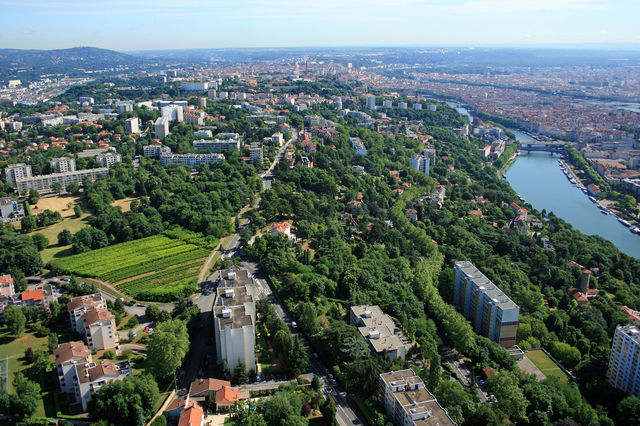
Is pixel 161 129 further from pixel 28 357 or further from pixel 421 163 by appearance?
pixel 28 357

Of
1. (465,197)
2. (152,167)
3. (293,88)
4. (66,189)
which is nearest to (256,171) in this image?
(152,167)

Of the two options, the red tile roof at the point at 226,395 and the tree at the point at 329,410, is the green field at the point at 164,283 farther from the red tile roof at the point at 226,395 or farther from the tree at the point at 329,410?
the tree at the point at 329,410

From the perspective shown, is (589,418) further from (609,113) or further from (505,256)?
(609,113)

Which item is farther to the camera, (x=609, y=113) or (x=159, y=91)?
(x=609, y=113)

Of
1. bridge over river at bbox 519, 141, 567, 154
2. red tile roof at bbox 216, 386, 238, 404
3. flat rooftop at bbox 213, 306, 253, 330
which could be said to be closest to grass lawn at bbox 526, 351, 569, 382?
flat rooftop at bbox 213, 306, 253, 330

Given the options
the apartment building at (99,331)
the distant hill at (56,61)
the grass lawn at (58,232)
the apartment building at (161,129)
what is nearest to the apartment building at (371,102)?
the apartment building at (161,129)

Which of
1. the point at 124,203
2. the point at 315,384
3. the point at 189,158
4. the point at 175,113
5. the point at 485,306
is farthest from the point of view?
the point at 175,113

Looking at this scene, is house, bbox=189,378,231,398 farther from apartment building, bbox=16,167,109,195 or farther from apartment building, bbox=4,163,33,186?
apartment building, bbox=4,163,33,186

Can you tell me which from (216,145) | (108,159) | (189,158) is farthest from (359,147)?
(108,159)
